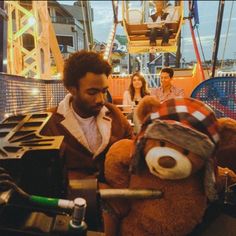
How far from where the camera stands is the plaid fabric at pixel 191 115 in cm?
90

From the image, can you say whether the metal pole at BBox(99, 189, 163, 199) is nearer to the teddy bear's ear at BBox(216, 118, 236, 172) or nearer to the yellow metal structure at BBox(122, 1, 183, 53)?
the teddy bear's ear at BBox(216, 118, 236, 172)

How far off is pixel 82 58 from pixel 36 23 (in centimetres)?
411

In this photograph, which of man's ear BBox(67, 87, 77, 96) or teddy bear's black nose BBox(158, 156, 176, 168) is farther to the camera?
man's ear BBox(67, 87, 77, 96)

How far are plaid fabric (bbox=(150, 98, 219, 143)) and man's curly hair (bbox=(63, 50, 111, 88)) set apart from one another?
0.46 metres

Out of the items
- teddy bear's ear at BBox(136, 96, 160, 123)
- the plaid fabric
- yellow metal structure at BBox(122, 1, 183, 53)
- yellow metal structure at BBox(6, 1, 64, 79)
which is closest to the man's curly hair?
teddy bear's ear at BBox(136, 96, 160, 123)

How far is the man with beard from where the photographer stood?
1.26 meters

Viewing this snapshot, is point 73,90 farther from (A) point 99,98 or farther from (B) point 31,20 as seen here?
(B) point 31,20

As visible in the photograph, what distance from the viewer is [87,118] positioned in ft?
4.48

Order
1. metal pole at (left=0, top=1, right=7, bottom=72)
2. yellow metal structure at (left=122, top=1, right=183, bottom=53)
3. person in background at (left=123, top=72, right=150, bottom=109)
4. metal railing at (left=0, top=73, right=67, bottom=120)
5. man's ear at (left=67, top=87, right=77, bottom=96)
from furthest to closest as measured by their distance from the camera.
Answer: yellow metal structure at (left=122, top=1, right=183, bottom=53), person in background at (left=123, top=72, right=150, bottom=109), metal pole at (left=0, top=1, right=7, bottom=72), metal railing at (left=0, top=73, right=67, bottom=120), man's ear at (left=67, top=87, right=77, bottom=96)

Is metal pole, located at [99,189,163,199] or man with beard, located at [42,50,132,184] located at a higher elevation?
man with beard, located at [42,50,132,184]

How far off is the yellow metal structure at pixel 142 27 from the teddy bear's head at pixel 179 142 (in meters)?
6.00

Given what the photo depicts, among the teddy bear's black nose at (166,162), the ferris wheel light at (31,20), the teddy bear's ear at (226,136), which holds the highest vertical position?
the ferris wheel light at (31,20)

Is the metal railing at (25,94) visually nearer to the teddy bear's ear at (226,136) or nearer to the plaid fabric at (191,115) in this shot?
the plaid fabric at (191,115)

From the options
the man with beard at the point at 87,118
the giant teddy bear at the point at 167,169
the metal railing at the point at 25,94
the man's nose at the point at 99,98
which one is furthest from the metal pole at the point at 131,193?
the metal railing at the point at 25,94
